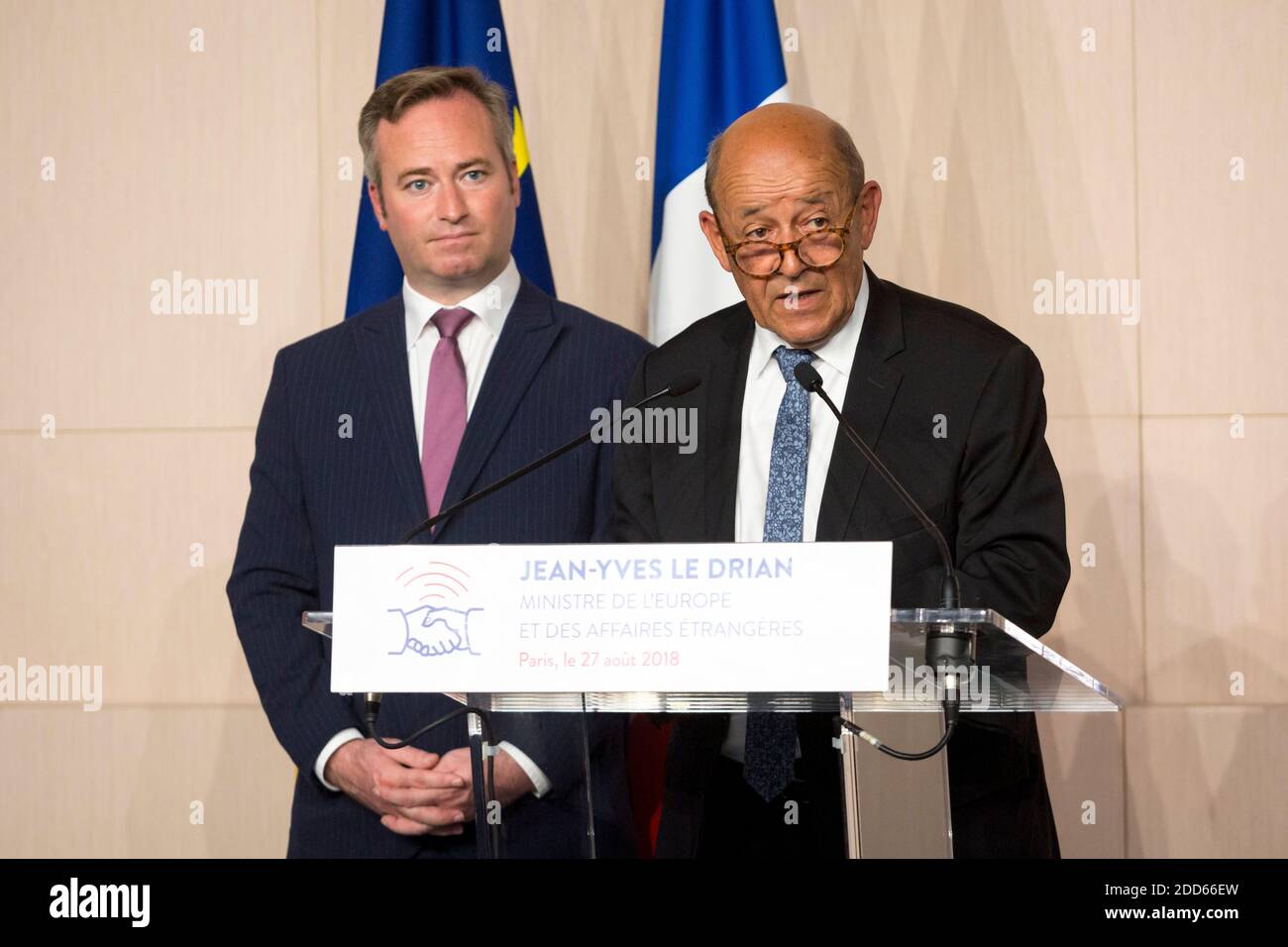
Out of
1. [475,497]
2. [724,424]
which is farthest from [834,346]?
[475,497]

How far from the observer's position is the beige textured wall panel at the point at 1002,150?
379 cm

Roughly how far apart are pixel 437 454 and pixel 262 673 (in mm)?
533

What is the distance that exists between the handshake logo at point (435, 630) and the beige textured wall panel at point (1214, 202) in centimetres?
259

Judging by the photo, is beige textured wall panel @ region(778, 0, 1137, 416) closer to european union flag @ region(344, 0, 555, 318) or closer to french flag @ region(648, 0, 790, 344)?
french flag @ region(648, 0, 790, 344)

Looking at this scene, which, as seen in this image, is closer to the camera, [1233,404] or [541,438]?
[541,438]

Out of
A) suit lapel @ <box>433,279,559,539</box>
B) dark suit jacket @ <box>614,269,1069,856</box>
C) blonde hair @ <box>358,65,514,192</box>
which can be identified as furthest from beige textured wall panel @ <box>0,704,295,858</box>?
dark suit jacket @ <box>614,269,1069,856</box>

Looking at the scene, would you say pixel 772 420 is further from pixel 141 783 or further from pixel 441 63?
pixel 141 783

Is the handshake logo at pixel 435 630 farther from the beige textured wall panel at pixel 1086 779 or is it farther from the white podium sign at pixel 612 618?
the beige textured wall panel at pixel 1086 779

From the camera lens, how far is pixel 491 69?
11.8 feet

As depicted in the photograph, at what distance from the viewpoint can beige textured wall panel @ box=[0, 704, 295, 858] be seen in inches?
157

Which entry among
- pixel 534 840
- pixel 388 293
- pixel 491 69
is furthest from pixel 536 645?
pixel 491 69

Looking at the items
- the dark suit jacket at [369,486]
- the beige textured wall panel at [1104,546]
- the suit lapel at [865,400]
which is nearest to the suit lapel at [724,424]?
the suit lapel at [865,400]
